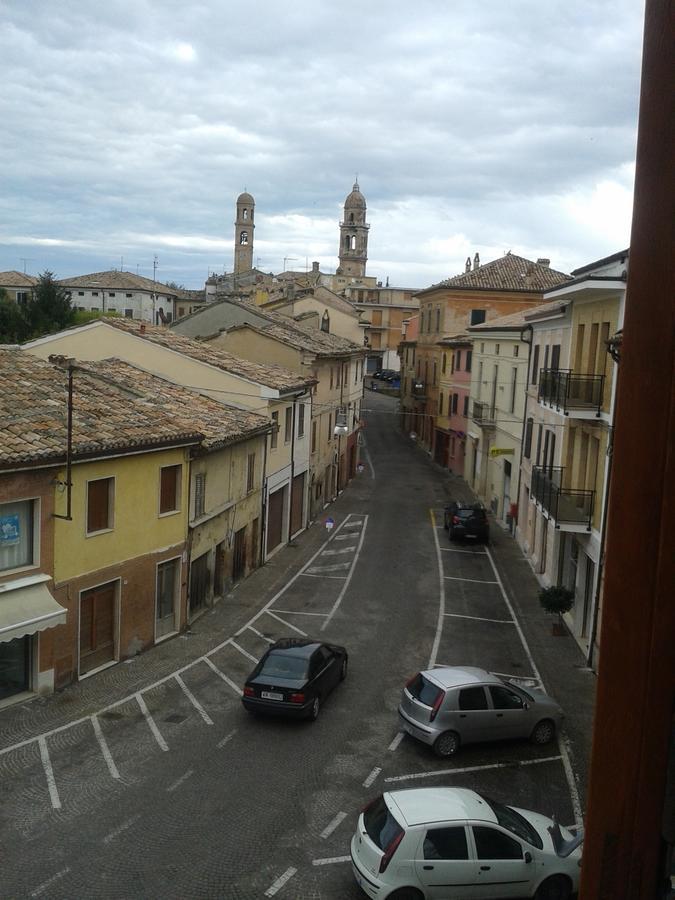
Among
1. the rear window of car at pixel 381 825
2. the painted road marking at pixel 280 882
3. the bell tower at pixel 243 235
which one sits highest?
the bell tower at pixel 243 235

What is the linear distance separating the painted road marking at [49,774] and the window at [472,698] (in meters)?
7.35

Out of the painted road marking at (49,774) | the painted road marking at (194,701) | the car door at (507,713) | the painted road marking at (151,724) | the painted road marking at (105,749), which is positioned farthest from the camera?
the painted road marking at (194,701)

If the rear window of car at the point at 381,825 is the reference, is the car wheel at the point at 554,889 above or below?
below

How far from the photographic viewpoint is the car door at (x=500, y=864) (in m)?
10.9

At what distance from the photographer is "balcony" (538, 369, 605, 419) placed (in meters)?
22.2

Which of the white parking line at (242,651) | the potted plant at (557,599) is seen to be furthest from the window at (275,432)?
the potted plant at (557,599)

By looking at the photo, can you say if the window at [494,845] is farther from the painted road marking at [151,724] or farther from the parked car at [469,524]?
the parked car at [469,524]

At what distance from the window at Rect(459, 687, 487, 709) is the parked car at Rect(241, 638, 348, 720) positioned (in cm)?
322

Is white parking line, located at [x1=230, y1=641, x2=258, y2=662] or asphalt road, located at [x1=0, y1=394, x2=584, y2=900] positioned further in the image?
white parking line, located at [x1=230, y1=641, x2=258, y2=662]

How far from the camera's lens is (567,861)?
11211 millimetres

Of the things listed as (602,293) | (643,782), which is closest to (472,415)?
(602,293)

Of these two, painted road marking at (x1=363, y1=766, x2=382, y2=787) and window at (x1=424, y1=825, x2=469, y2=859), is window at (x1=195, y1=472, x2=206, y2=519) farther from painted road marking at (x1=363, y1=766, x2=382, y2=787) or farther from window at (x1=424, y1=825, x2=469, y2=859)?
window at (x1=424, y1=825, x2=469, y2=859)

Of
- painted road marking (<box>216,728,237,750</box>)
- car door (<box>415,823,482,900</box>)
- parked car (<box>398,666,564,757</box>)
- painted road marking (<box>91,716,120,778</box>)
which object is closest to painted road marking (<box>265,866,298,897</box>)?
car door (<box>415,823,482,900</box>)

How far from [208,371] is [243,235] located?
11982 centimetres
